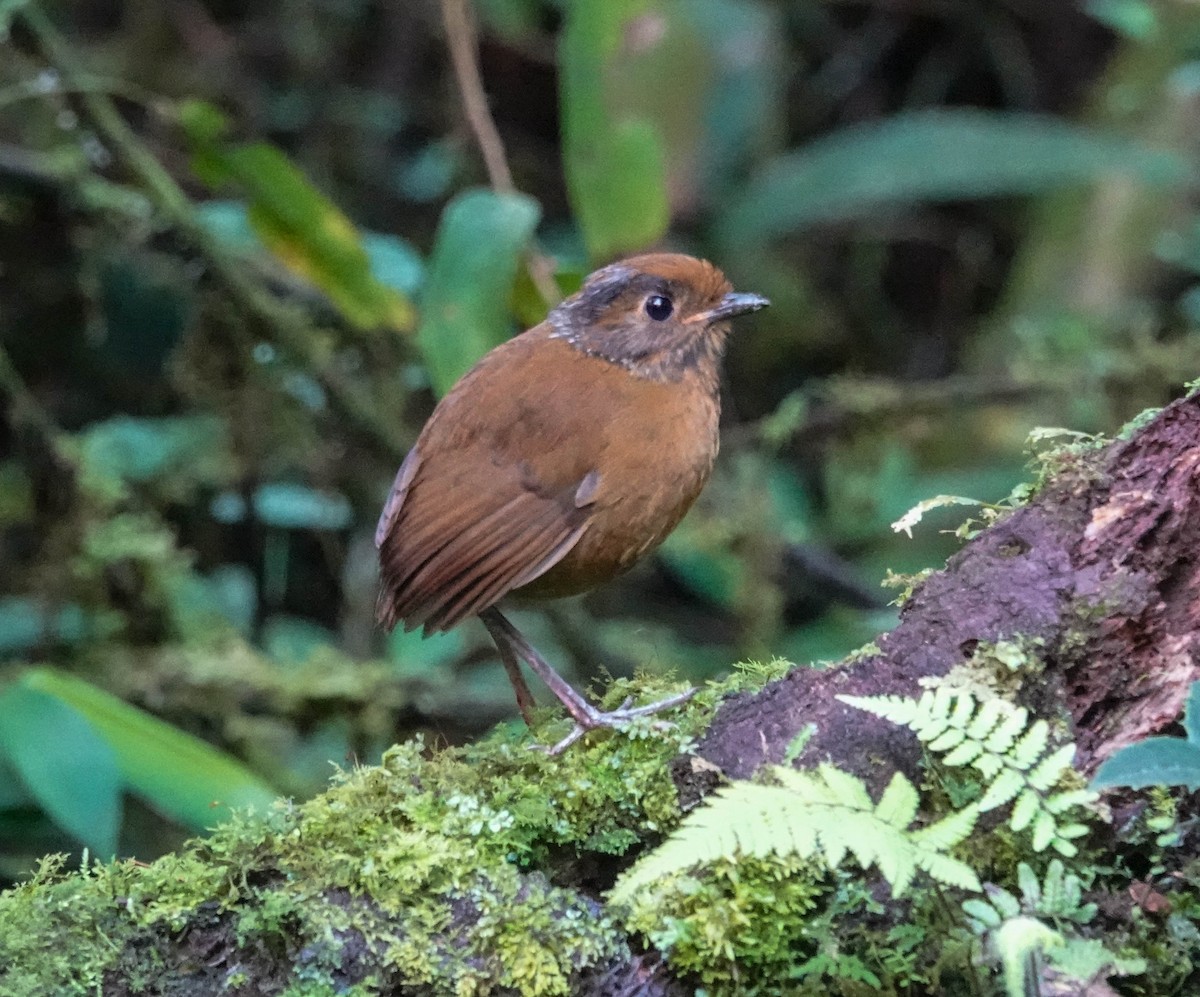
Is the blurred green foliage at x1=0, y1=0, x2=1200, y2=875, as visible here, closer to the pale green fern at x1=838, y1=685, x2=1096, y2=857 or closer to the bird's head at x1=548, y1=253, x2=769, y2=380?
the bird's head at x1=548, y1=253, x2=769, y2=380

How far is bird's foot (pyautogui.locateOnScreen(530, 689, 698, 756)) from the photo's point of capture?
6.23 ft

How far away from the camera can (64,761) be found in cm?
297

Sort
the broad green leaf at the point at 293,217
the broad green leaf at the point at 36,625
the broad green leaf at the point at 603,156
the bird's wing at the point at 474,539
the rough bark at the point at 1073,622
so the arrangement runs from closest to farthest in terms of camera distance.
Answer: the rough bark at the point at 1073,622, the bird's wing at the point at 474,539, the broad green leaf at the point at 293,217, the broad green leaf at the point at 603,156, the broad green leaf at the point at 36,625

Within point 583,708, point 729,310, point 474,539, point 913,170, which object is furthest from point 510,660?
point 913,170

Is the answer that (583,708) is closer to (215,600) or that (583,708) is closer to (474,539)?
(474,539)

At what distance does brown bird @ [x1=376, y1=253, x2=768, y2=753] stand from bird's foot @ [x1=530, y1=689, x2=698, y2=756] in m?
0.35

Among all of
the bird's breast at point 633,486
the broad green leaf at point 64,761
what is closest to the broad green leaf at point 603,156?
the bird's breast at point 633,486

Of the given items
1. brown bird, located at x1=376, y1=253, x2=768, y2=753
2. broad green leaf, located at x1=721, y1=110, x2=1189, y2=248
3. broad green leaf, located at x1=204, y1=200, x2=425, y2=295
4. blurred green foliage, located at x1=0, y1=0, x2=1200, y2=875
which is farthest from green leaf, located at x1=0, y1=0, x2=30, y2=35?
broad green leaf, located at x1=721, y1=110, x2=1189, y2=248

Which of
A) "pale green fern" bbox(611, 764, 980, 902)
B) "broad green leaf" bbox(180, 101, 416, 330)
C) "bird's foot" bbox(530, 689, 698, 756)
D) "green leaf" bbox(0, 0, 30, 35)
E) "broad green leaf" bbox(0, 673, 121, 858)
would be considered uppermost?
"green leaf" bbox(0, 0, 30, 35)

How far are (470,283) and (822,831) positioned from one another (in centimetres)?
241

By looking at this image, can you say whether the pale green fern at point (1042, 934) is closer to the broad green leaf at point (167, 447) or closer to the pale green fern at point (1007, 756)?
the pale green fern at point (1007, 756)

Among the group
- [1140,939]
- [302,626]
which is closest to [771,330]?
[302,626]

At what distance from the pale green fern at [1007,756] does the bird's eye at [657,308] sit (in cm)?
163

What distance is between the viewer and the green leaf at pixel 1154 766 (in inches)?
52.6
